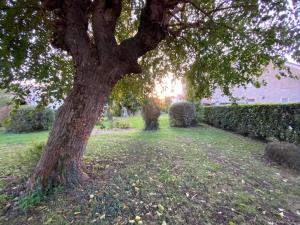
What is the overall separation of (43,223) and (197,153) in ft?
14.7

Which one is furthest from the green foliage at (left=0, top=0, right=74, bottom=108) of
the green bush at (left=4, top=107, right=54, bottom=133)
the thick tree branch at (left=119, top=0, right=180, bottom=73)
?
the green bush at (left=4, top=107, right=54, bottom=133)

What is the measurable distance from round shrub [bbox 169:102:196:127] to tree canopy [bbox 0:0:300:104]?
7.27 meters

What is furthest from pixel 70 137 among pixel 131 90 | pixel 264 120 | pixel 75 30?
pixel 264 120

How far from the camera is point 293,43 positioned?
12.7 feet

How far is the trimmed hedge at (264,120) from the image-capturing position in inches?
304

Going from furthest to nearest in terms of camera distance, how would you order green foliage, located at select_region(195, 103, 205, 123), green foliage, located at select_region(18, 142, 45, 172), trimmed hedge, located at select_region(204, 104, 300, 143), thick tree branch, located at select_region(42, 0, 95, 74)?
green foliage, located at select_region(195, 103, 205, 123) → trimmed hedge, located at select_region(204, 104, 300, 143) → green foliage, located at select_region(18, 142, 45, 172) → thick tree branch, located at select_region(42, 0, 95, 74)

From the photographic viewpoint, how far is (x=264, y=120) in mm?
9203

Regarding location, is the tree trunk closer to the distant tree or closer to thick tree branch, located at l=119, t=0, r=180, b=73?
A: thick tree branch, located at l=119, t=0, r=180, b=73

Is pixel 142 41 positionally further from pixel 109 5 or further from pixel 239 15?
pixel 239 15

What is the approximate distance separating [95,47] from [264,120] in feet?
27.0

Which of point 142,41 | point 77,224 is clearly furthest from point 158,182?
point 142,41

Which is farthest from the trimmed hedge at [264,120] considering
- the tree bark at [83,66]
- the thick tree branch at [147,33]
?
the tree bark at [83,66]

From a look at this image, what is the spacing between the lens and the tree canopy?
3.86m

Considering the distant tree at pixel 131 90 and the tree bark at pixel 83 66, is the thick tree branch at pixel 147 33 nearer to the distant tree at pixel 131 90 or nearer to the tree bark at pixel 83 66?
the tree bark at pixel 83 66
